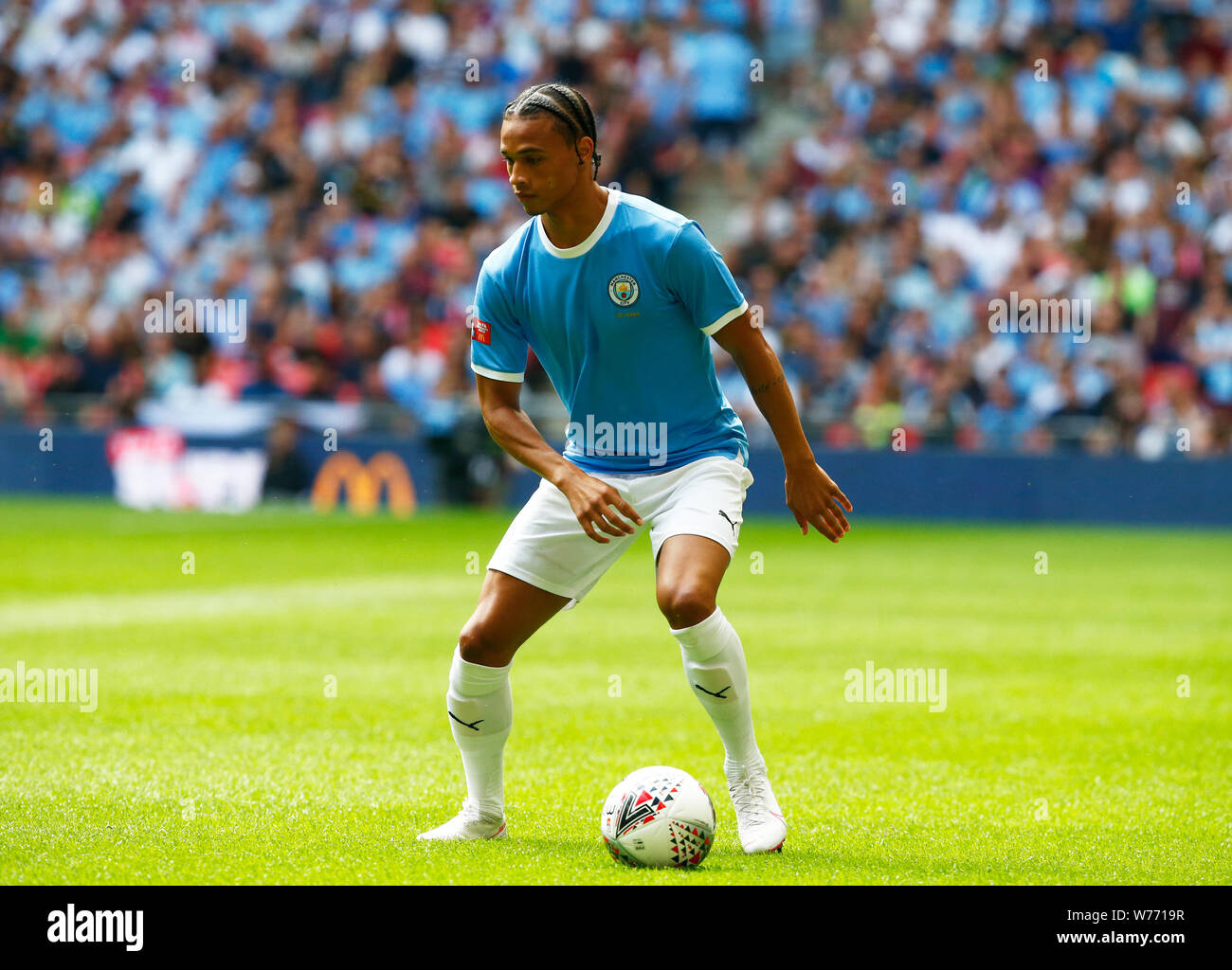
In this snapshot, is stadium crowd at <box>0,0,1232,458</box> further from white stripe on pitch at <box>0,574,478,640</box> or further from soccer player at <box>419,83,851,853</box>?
soccer player at <box>419,83,851,853</box>

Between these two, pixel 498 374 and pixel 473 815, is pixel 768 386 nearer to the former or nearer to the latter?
pixel 498 374

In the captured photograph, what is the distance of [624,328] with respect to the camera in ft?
19.3

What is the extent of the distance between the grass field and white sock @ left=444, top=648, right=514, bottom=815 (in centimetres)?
25

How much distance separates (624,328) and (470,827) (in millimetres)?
1891

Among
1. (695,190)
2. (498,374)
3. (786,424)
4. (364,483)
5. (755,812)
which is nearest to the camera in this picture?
(786,424)

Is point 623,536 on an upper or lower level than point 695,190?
lower

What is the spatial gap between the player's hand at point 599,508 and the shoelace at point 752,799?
3.54 ft

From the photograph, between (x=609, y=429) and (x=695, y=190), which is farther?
(x=695, y=190)

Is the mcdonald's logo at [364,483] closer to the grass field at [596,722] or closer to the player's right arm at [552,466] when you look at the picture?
the grass field at [596,722]

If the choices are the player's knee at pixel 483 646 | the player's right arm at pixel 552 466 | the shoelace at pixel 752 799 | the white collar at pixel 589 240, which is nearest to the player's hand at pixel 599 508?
the player's right arm at pixel 552 466

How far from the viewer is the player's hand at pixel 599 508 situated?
5617 mm

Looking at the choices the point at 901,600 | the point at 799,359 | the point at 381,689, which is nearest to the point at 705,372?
the point at 381,689

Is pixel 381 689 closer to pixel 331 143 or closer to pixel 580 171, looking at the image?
pixel 580 171

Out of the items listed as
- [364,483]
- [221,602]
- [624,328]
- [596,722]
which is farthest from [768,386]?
[364,483]
